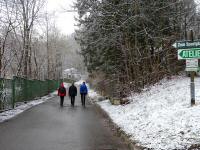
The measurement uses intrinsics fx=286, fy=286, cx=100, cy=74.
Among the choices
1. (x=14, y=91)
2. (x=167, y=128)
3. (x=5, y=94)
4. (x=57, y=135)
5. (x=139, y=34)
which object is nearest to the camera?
(x=167, y=128)

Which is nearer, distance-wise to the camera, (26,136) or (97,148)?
(97,148)

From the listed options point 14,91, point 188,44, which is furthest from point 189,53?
point 14,91

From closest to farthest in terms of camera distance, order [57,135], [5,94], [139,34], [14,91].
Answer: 1. [57,135]
2. [5,94]
3. [14,91]
4. [139,34]

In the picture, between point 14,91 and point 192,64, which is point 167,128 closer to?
point 192,64

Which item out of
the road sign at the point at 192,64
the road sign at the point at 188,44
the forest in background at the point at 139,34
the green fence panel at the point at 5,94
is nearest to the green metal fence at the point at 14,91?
the green fence panel at the point at 5,94

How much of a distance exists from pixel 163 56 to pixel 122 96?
4.04m

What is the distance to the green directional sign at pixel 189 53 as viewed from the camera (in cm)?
954

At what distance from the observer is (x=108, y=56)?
23062mm

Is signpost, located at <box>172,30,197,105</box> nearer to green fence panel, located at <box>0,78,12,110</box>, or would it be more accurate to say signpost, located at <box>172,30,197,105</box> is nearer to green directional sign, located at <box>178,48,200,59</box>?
green directional sign, located at <box>178,48,200,59</box>

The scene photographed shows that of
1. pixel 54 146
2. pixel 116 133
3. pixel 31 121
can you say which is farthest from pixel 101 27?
pixel 54 146

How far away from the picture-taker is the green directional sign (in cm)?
954

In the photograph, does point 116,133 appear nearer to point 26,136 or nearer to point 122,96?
point 26,136

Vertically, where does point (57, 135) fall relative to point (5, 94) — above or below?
below

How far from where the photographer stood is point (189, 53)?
9.64 m
